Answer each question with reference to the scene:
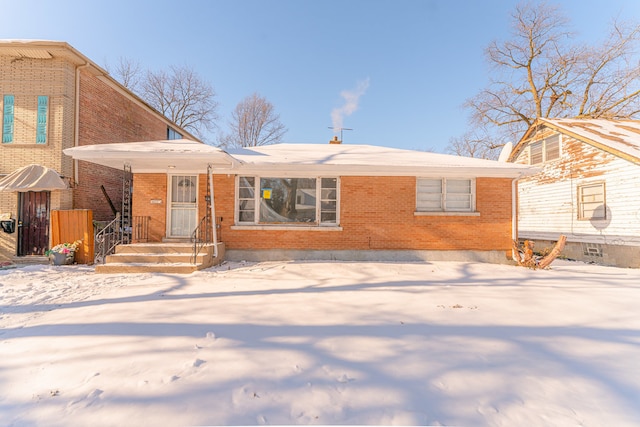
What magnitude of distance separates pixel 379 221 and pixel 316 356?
616 cm

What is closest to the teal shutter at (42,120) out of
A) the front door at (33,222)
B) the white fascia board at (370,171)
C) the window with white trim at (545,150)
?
the front door at (33,222)

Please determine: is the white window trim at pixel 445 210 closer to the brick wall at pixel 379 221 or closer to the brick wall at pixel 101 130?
the brick wall at pixel 379 221

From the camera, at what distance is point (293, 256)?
329 inches

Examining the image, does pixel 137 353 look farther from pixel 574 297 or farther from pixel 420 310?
pixel 574 297

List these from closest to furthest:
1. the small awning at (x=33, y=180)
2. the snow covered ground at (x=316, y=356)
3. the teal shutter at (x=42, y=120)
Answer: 1. the snow covered ground at (x=316, y=356)
2. the small awning at (x=33, y=180)
3. the teal shutter at (x=42, y=120)

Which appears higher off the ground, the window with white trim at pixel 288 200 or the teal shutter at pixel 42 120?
the teal shutter at pixel 42 120

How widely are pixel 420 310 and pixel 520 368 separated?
5.28ft

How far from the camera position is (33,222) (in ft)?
29.7

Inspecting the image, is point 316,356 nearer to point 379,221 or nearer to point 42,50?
point 379,221

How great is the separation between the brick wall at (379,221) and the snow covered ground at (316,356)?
3173 millimetres

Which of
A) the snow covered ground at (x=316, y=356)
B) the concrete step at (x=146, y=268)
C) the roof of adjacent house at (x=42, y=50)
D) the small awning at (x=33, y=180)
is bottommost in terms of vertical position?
the snow covered ground at (x=316, y=356)

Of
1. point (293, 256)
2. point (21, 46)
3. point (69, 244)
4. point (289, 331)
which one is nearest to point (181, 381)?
point (289, 331)

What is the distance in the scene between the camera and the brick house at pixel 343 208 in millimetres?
8359

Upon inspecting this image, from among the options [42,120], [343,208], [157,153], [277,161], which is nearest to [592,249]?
[343,208]
